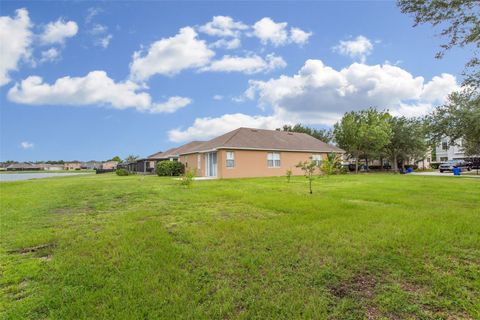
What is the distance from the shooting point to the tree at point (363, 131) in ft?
103

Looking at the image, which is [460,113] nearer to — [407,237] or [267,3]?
[267,3]

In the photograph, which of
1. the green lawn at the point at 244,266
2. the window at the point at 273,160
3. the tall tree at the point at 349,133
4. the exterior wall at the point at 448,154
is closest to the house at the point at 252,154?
the window at the point at 273,160

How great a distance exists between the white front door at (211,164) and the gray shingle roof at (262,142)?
73 cm

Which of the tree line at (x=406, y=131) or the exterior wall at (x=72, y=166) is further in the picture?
the exterior wall at (x=72, y=166)

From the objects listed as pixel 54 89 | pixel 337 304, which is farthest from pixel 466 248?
pixel 54 89

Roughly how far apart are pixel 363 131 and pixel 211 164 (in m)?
18.8

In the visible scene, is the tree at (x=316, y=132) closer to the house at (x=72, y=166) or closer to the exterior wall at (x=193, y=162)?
the exterior wall at (x=193, y=162)

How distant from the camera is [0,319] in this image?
2746mm

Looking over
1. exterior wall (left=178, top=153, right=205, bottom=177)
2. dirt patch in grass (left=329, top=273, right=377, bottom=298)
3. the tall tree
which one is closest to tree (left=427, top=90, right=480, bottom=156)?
the tall tree

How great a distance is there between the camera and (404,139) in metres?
35.0

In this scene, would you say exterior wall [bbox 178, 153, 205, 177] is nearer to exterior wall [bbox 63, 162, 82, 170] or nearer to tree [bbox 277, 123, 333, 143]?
tree [bbox 277, 123, 333, 143]

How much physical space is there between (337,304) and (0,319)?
3517mm

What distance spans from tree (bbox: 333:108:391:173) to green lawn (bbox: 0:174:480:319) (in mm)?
26289

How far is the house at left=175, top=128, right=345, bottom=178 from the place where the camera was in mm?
22500
